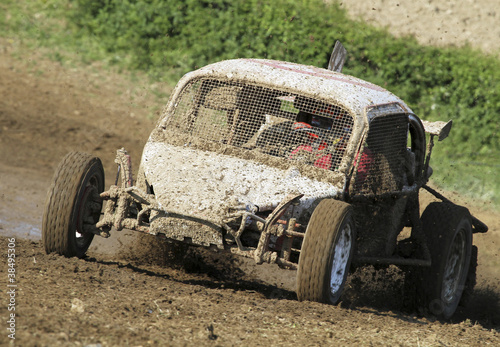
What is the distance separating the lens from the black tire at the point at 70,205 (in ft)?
17.7

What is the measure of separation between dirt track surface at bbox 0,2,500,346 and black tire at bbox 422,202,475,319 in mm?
278

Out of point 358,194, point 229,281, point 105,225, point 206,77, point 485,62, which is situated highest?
point 485,62

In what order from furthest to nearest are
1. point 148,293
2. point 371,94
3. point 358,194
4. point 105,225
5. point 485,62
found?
point 485,62 < point 371,94 < point 358,194 < point 105,225 < point 148,293

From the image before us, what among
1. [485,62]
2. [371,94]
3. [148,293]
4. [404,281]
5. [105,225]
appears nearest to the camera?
[148,293]

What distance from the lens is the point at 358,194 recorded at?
5.86 metres

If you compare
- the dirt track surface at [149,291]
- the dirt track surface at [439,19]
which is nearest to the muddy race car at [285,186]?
the dirt track surface at [149,291]

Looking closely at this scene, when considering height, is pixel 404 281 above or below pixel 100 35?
below

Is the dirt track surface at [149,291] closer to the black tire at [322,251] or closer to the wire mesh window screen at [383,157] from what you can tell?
the black tire at [322,251]

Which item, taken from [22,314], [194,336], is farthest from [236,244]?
[22,314]

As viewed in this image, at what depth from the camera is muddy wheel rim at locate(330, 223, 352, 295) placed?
5.13 meters

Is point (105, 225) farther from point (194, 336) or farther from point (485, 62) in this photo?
point (485, 62)

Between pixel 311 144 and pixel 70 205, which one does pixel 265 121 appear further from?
pixel 70 205

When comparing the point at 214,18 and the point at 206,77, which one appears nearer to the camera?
the point at 206,77

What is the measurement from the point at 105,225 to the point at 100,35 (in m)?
9.32
